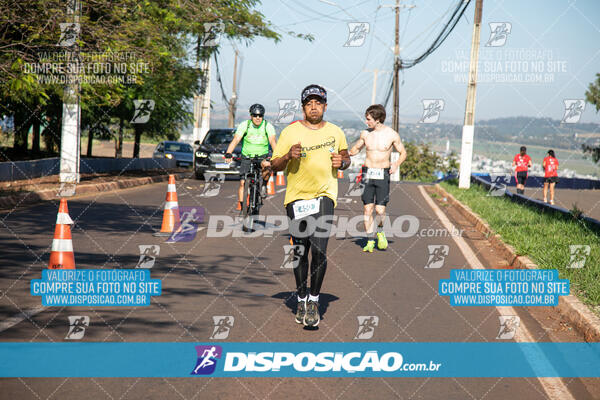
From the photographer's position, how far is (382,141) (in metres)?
10.2

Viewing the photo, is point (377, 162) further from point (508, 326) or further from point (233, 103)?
point (233, 103)

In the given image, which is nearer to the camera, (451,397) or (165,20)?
(451,397)

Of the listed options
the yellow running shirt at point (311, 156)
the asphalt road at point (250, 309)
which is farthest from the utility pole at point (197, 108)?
the yellow running shirt at point (311, 156)

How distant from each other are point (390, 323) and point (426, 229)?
749 centimetres

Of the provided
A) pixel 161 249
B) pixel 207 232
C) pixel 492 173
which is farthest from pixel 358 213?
pixel 492 173

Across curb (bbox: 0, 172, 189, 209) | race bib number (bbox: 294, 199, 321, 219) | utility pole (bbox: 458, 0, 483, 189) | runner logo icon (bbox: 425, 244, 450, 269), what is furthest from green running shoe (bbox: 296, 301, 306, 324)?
utility pole (bbox: 458, 0, 483, 189)

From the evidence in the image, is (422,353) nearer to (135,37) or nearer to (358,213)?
(358,213)

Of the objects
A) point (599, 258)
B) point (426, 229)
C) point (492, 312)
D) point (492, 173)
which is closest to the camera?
point (492, 312)

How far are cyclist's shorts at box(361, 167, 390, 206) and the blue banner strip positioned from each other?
191 inches

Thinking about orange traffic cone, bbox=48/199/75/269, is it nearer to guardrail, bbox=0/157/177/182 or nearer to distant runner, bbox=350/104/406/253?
distant runner, bbox=350/104/406/253

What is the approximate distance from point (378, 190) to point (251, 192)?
7.61 feet

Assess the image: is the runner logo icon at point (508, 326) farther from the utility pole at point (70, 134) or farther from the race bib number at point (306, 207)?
the utility pole at point (70, 134)

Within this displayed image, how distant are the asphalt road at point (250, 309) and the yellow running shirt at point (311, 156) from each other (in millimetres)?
1179

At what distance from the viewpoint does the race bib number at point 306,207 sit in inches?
240
